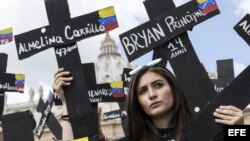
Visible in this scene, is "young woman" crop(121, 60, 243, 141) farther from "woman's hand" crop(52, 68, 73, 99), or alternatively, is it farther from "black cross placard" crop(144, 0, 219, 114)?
"black cross placard" crop(144, 0, 219, 114)

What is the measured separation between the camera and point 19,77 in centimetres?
576

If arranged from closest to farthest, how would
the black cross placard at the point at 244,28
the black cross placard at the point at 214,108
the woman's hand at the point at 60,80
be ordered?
the black cross placard at the point at 214,108 → the woman's hand at the point at 60,80 → the black cross placard at the point at 244,28

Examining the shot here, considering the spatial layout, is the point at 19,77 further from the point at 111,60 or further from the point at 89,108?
the point at 111,60

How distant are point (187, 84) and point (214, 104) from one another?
1383mm

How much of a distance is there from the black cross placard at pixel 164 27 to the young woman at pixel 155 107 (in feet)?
3.59

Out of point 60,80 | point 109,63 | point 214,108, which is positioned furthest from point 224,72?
point 109,63

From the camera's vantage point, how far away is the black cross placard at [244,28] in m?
3.71

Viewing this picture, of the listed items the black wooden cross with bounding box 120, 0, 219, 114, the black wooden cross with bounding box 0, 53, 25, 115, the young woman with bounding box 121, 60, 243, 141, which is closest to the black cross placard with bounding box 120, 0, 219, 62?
the black wooden cross with bounding box 120, 0, 219, 114

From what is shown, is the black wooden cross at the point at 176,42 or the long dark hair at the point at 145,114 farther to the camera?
the black wooden cross at the point at 176,42

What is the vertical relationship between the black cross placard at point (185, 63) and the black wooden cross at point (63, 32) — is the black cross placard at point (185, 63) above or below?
below

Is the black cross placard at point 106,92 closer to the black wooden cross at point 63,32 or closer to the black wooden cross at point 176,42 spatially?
the black wooden cross at point 176,42

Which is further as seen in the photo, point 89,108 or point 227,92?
point 89,108

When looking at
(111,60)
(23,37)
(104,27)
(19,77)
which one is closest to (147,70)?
(104,27)

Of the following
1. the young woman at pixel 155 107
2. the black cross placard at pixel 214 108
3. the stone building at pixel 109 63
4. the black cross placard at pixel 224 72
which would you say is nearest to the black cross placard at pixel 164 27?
the young woman at pixel 155 107
